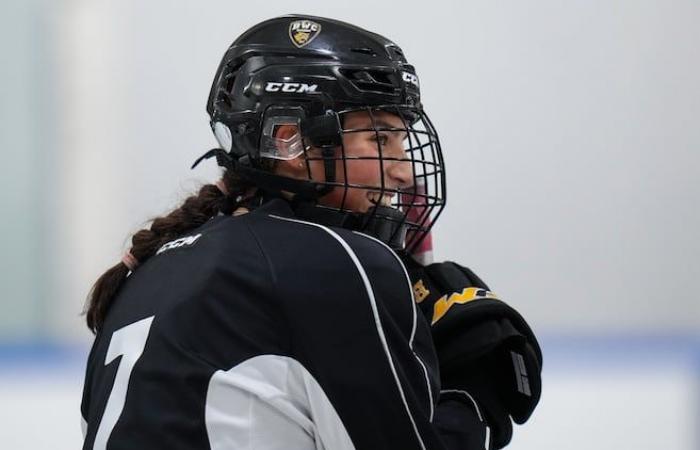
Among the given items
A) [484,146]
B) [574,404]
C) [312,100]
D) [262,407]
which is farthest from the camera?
[484,146]

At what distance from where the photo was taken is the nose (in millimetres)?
1482

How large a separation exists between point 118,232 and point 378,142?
1350mm

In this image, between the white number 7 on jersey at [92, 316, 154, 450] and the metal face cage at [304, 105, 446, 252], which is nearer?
the white number 7 on jersey at [92, 316, 154, 450]

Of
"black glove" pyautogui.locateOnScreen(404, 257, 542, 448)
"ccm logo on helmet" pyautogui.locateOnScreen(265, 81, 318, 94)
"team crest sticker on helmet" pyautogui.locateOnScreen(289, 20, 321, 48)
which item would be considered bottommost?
"black glove" pyautogui.locateOnScreen(404, 257, 542, 448)

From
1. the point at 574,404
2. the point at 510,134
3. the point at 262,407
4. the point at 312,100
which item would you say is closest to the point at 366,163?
the point at 312,100

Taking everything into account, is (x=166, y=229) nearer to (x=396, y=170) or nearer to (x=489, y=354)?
(x=396, y=170)

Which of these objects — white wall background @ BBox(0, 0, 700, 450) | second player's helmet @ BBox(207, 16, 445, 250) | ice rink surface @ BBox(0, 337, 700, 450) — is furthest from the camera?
white wall background @ BBox(0, 0, 700, 450)

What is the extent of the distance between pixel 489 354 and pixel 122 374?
501 mm

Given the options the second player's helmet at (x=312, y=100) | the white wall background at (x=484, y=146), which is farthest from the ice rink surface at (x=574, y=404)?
the second player's helmet at (x=312, y=100)

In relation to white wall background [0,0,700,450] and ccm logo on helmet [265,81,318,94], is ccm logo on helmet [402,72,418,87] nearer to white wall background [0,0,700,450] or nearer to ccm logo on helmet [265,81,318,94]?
ccm logo on helmet [265,81,318,94]

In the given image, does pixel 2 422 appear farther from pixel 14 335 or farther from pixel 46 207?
pixel 46 207

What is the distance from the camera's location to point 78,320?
8.57 ft

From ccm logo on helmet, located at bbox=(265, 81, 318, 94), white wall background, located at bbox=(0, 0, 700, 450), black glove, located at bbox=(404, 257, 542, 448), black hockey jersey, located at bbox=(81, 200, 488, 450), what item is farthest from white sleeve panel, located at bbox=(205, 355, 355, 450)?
white wall background, located at bbox=(0, 0, 700, 450)

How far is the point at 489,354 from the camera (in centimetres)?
149
